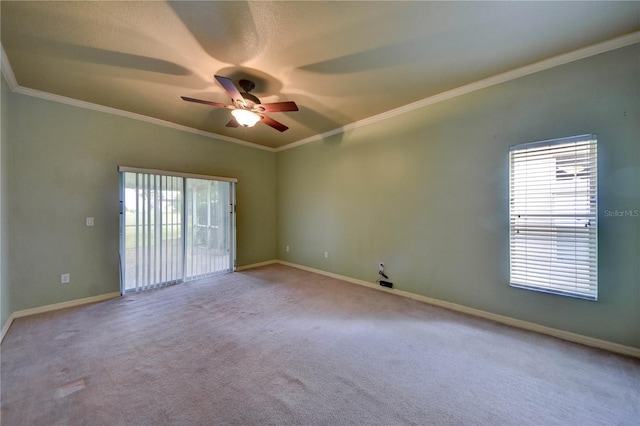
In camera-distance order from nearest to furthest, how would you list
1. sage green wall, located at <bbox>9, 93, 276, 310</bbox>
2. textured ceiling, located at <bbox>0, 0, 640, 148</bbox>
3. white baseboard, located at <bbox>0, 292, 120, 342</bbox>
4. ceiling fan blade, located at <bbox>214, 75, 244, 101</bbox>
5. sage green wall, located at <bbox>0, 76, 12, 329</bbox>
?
1. textured ceiling, located at <bbox>0, 0, 640, 148</bbox>
2. ceiling fan blade, located at <bbox>214, 75, 244, 101</bbox>
3. sage green wall, located at <bbox>0, 76, 12, 329</bbox>
4. white baseboard, located at <bbox>0, 292, 120, 342</bbox>
5. sage green wall, located at <bbox>9, 93, 276, 310</bbox>

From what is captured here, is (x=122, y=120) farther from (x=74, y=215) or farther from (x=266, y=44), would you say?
(x=266, y=44)

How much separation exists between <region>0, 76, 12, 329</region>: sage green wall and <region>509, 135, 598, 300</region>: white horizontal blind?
558 centimetres

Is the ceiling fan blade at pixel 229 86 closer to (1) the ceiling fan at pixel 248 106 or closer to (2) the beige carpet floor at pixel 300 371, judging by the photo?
(1) the ceiling fan at pixel 248 106

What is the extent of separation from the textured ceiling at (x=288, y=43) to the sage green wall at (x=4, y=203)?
0.35 metres

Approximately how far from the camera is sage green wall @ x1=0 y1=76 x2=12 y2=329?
8.39 ft

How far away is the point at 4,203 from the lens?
2691 millimetres

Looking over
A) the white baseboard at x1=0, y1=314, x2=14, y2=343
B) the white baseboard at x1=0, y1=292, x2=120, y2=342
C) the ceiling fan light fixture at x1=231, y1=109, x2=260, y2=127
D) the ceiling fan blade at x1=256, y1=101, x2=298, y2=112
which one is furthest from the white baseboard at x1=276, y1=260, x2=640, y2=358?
the white baseboard at x1=0, y1=314, x2=14, y2=343

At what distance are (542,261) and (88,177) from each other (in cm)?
584

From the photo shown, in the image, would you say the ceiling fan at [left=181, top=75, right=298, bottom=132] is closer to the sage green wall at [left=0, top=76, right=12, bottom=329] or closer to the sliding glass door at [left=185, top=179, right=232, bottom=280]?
the sage green wall at [left=0, top=76, right=12, bottom=329]

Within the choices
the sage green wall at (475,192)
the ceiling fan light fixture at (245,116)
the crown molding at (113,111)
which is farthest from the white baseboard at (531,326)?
the crown molding at (113,111)

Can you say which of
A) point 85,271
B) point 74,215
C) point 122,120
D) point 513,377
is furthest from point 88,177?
point 513,377

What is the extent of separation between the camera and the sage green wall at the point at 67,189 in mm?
2957

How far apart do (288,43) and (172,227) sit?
3.43m

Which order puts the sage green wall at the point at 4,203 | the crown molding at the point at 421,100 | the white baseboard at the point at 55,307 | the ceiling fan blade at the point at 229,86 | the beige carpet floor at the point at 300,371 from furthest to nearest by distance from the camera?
the white baseboard at the point at 55,307 → the sage green wall at the point at 4,203 → the crown molding at the point at 421,100 → the ceiling fan blade at the point at 229,86 → the beige carpet floor at the point at 300,371
